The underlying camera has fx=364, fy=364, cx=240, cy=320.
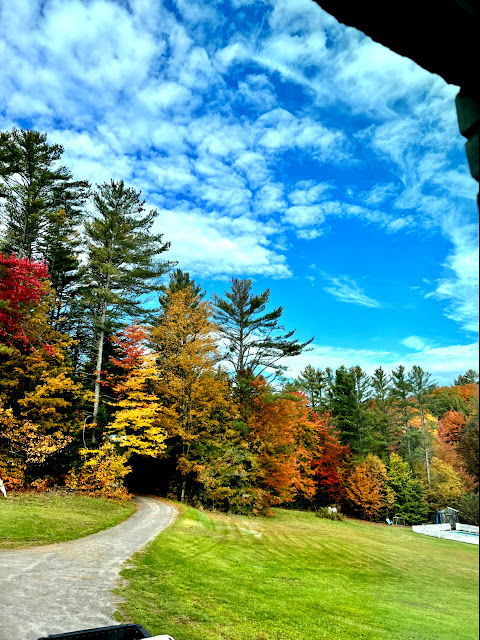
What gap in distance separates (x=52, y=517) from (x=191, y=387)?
840 cm

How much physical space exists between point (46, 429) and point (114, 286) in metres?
7.96

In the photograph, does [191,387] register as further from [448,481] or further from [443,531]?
[448,481]

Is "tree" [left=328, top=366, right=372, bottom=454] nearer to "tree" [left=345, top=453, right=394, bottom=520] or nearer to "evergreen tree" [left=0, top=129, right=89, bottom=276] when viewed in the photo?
"tree" [left=345, top=453, right=394, bottom=520]

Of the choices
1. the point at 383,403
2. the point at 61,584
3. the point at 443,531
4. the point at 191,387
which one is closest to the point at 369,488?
the point at 383,403

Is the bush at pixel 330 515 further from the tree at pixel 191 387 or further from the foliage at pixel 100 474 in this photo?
the foliage at pixel 100 474

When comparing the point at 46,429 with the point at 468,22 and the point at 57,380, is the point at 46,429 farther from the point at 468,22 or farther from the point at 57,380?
the point at 468,22

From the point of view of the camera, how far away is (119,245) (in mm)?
19500

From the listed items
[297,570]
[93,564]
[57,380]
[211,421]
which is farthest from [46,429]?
[297,570]

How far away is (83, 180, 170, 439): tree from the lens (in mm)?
18469

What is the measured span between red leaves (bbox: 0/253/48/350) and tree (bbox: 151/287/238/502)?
19.0ft

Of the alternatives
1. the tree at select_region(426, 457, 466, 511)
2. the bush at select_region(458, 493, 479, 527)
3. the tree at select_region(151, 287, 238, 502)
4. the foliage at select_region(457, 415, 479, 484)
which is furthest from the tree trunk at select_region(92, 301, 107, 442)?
the foliage at select_region(457, 415, 479, 484)

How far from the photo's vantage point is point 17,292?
13555mm

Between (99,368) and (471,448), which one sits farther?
(99,368)

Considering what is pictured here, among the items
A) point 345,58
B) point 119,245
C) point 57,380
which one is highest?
point 119,245
